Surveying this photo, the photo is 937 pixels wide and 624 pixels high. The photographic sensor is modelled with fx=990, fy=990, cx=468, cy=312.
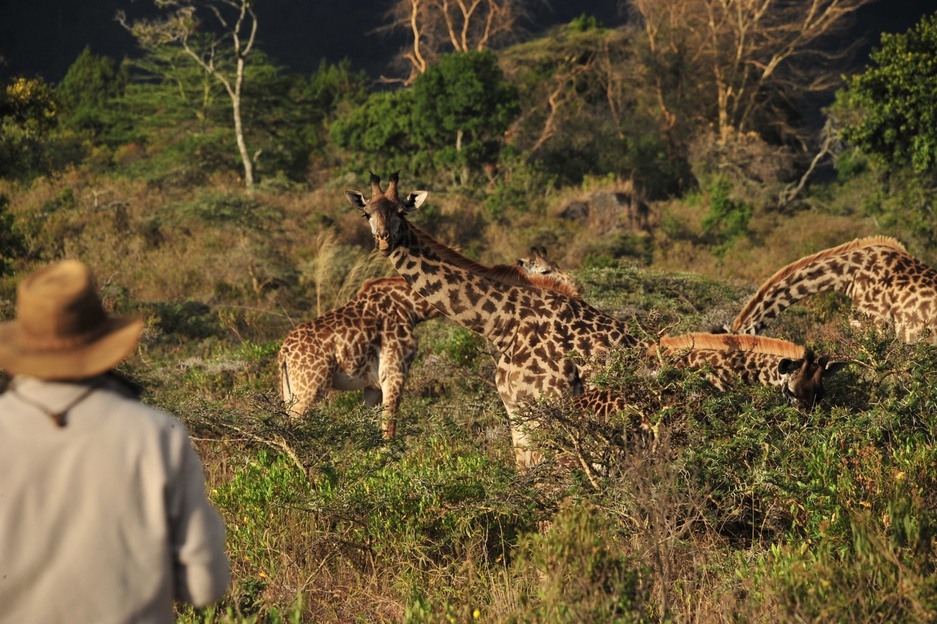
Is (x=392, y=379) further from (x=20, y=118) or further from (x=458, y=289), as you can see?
(x=20, y=118)

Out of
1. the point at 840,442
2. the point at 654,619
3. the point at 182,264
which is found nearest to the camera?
the point at 654,619

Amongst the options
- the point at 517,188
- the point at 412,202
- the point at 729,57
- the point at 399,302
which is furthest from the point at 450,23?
the point at 412,202

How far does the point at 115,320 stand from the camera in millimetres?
2859

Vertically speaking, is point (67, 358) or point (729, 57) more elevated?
point (67, 358)

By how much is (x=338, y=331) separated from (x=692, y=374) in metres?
4.45

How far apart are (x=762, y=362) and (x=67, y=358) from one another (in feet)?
19.1

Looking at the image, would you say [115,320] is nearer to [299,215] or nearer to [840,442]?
[840,442]

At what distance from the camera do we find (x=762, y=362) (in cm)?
748

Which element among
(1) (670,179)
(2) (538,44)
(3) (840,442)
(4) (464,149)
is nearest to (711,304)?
(3) (840,442)

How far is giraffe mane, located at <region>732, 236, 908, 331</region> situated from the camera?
950 centimetres

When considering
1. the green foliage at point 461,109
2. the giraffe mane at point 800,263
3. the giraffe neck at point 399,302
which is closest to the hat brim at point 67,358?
the giraffe neck at point 399,302

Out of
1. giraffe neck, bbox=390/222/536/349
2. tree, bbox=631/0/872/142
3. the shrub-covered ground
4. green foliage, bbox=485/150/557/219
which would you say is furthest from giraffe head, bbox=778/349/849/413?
tree, bbox=631/0/872/142

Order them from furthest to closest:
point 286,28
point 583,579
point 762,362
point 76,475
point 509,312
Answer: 1. point 286,28
2. point 762,362
3. point 509,312
4. point 583,579
5. point 76,475

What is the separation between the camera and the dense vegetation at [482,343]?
4.99 m
